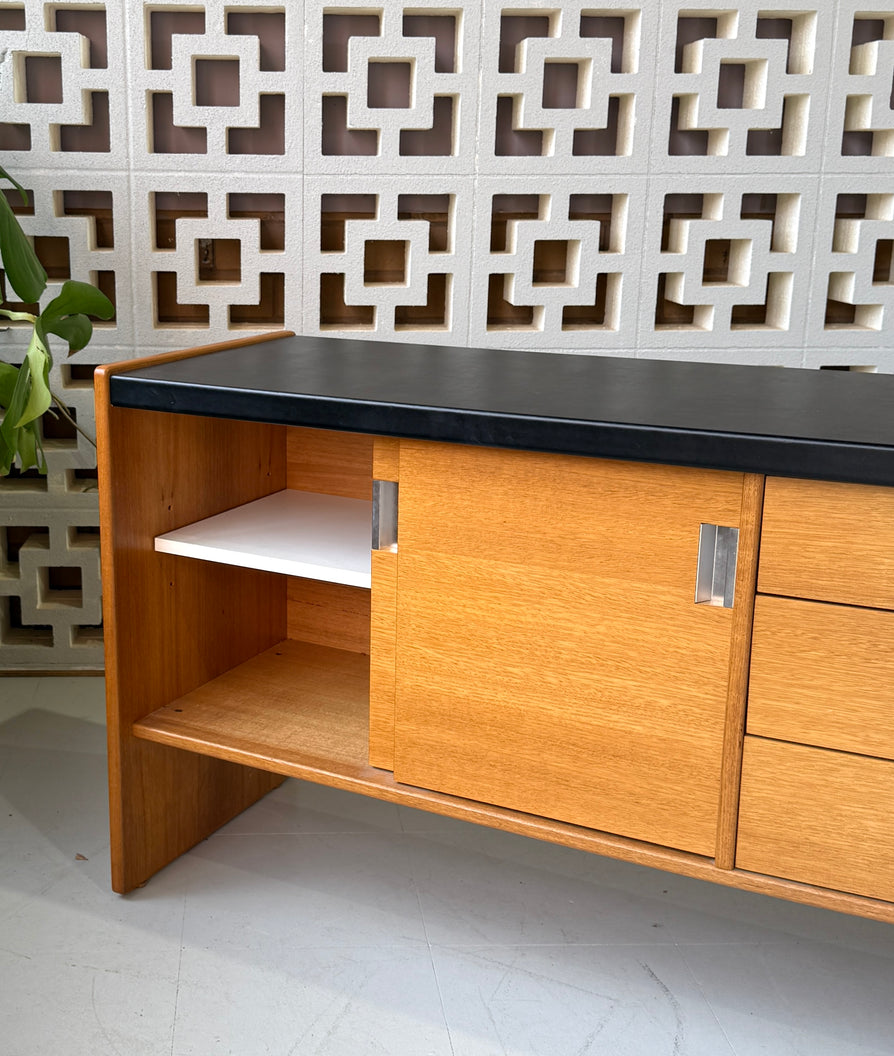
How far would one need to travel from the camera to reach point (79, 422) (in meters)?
3.01

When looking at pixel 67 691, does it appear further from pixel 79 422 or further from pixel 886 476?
pixel 886 476

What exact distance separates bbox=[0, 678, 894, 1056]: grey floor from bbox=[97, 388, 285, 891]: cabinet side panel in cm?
12

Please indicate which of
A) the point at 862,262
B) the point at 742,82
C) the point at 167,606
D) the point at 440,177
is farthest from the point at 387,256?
the point at 167,606

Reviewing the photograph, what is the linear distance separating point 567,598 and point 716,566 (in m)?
0.22

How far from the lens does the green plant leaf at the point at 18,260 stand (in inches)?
92.7

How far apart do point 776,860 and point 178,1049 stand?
94cm

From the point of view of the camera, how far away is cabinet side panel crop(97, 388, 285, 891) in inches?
78.2

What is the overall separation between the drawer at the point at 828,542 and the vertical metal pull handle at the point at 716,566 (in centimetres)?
4

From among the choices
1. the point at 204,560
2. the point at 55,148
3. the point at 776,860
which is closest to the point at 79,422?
the point at 55,148

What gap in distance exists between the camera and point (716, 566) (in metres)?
1.57

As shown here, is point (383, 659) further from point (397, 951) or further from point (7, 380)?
point (7, 380)

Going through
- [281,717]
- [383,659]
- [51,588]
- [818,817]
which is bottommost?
[51,588]

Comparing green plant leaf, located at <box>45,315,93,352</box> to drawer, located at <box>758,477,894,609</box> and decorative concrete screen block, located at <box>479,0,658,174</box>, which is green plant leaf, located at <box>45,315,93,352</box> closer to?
decorative concrete screen block, located at <box>479,0,658,174</box>

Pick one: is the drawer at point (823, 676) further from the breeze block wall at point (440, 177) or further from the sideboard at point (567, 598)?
the breeze block wall at point (440, 177)
